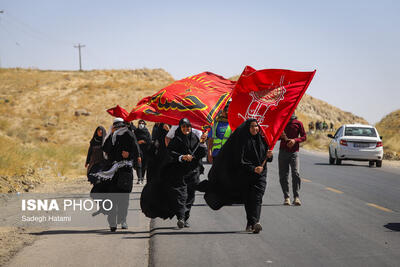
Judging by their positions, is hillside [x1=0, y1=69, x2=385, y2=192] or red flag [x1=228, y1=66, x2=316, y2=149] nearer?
red flag [x1=228, y1=66, x2=316, y2=149]

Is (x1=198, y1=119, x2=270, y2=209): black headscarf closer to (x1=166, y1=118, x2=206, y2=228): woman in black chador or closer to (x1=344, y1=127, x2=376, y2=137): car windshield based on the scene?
(x1=166, y1=118, x2=206, y2=228): woman in black chador

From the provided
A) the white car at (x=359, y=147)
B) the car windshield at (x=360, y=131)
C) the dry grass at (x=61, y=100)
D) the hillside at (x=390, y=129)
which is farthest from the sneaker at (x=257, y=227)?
the dry grass at (x=61, y=100)

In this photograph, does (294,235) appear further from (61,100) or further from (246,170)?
(61,100)

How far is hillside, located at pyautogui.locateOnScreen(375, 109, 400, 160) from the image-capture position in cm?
4362

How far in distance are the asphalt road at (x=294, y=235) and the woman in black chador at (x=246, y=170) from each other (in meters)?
0.41

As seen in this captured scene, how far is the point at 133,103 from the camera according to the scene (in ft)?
258

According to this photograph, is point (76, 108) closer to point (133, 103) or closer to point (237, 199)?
point (133, 103)

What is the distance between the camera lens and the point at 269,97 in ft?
33.2

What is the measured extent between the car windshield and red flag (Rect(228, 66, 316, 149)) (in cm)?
1560

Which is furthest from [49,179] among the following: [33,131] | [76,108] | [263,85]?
[76,108]

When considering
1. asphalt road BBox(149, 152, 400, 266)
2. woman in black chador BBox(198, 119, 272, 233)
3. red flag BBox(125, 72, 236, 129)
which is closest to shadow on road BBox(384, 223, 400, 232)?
asphalt road BBox(149, 152, 400, 266)

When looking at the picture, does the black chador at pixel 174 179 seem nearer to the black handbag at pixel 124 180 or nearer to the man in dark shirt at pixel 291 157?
the black handbag at pixel 124 180

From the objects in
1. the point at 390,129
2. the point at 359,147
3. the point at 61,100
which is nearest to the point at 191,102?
the point at 359,147

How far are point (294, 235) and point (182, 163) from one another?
218 cm
